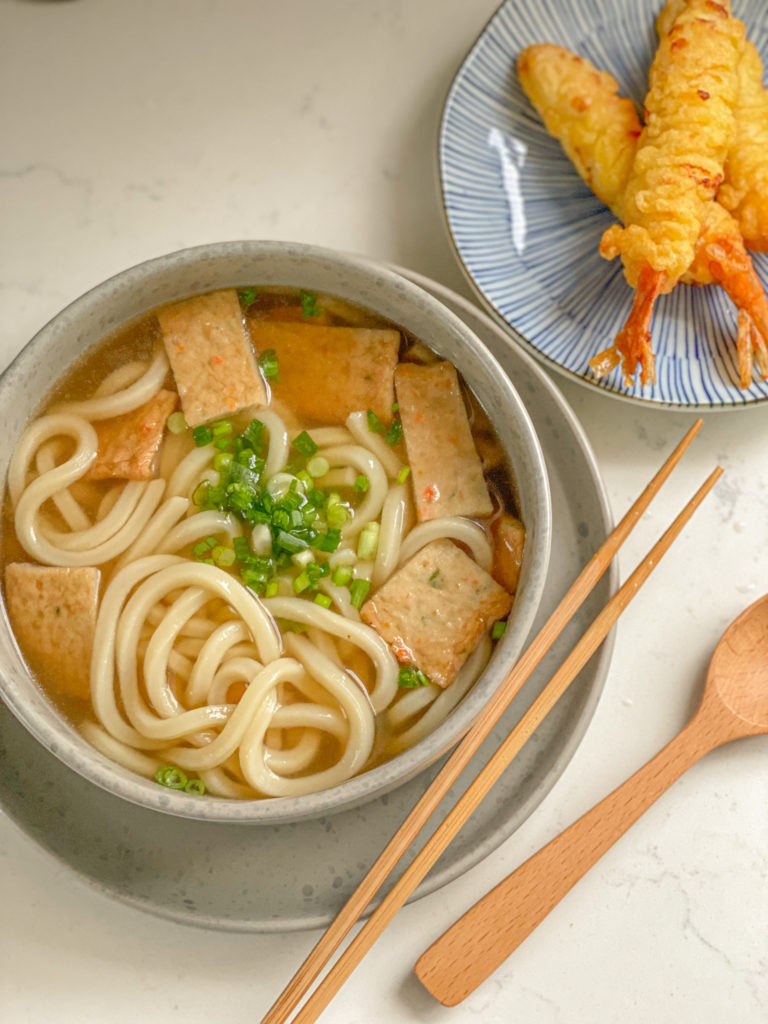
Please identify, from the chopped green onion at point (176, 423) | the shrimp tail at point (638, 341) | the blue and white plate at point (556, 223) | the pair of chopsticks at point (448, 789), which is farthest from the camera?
the blue and white plate at point (556, 223)

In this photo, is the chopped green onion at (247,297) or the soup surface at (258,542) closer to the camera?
the soup surface at (258,542)

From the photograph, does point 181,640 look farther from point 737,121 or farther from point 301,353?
point 737,121

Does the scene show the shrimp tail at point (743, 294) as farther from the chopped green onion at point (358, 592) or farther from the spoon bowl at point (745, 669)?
the chopped green onion at point (358, 592)

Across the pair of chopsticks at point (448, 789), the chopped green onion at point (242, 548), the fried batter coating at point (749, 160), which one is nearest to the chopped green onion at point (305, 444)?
the chopped green onion at point (242, 548)

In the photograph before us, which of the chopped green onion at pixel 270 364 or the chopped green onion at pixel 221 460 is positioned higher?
the chopped green onion at pixel 270 364

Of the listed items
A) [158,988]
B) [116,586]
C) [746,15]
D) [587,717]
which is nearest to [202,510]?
[116,586]

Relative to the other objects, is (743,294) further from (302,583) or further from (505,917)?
(505,917)

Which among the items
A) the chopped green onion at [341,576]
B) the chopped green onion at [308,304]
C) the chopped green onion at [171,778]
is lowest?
the chopped green onion at [171,778]
